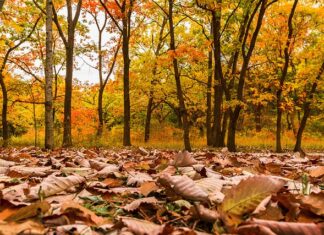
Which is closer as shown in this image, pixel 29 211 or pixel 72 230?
pixel 72 230

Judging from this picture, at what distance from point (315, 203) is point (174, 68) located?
13.8 meters

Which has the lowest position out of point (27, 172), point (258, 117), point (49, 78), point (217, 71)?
point (27, 172)

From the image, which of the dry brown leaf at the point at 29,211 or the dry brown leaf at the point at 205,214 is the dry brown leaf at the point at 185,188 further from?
the dry brown leaf at the point at 29,211

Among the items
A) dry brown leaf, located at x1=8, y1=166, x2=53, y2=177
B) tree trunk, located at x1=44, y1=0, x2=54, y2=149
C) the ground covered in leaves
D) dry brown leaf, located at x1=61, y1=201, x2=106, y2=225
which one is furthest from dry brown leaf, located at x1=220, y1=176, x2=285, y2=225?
tree trunk, located at x1=44, y1=0, x2=54, y2=149

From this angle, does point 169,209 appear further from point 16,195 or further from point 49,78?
point 49,78

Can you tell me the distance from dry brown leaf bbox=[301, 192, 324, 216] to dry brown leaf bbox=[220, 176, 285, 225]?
4.2 inches

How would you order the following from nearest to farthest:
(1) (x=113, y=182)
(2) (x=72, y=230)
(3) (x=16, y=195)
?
(2) (x=72, y=230) < (3) (x=16, y=195) < (1) (x=113, y=182)

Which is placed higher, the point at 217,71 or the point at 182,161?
the point at 217,71

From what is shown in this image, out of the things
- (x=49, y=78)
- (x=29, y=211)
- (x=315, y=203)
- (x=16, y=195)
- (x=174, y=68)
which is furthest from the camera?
(x=174, y=68)

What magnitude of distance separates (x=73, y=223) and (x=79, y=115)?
1128 inches

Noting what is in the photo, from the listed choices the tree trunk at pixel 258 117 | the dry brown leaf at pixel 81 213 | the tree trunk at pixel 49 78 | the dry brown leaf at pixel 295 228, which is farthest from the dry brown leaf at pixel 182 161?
the tree trunk at pixel 258 117

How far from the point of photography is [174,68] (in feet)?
49.4

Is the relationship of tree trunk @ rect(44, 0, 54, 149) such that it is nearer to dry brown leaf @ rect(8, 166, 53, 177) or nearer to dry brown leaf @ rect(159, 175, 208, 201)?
dry brown leaf @ rect(8, 166, 53, 177)

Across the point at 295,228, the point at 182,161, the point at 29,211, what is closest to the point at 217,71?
the point at 182,161
